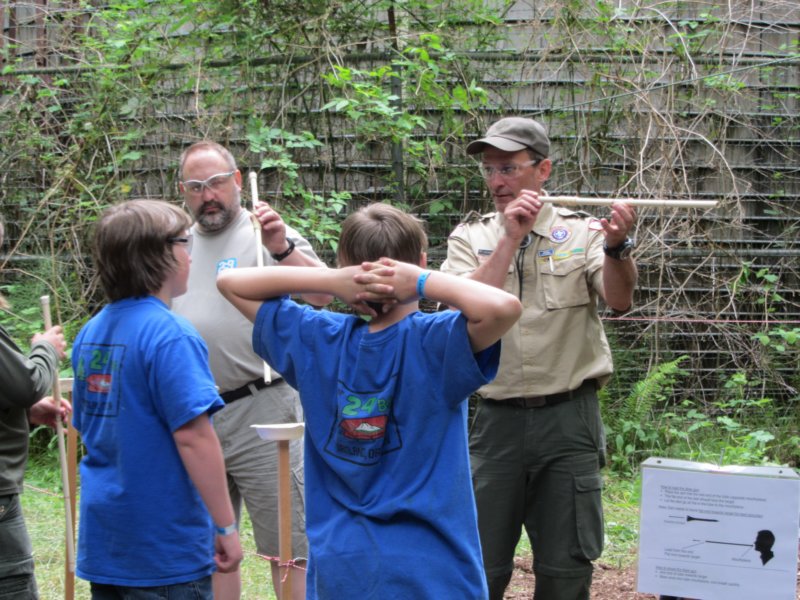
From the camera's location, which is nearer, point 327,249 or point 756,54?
point 327,249

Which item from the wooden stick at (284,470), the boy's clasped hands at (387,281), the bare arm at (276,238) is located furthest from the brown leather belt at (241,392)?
the boy's clasped hands at (387,281)

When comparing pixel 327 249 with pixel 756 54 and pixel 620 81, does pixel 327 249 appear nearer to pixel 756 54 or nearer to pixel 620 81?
pixel 620 81

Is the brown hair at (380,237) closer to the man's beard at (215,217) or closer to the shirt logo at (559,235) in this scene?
the shirt logo at (559,235)

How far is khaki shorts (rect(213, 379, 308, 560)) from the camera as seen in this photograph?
318cm

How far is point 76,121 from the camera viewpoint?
6.15m

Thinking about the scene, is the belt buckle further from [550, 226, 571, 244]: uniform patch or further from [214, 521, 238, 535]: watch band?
[214, 521, 238, 535]: watch band

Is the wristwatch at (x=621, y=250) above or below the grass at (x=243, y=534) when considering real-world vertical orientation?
above

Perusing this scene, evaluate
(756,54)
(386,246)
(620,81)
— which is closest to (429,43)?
(620,81)

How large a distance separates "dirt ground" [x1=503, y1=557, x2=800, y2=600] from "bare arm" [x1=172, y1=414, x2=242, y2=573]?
2061 millimetres

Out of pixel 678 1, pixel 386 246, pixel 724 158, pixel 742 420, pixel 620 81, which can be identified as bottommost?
pixel 742 420

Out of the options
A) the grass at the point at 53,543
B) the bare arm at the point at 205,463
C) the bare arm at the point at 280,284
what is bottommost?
the grass at the point at 53,543

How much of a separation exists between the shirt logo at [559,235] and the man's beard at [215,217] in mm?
1168

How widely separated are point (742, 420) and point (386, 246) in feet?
14.9

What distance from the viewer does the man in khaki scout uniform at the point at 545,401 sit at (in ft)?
9.47
